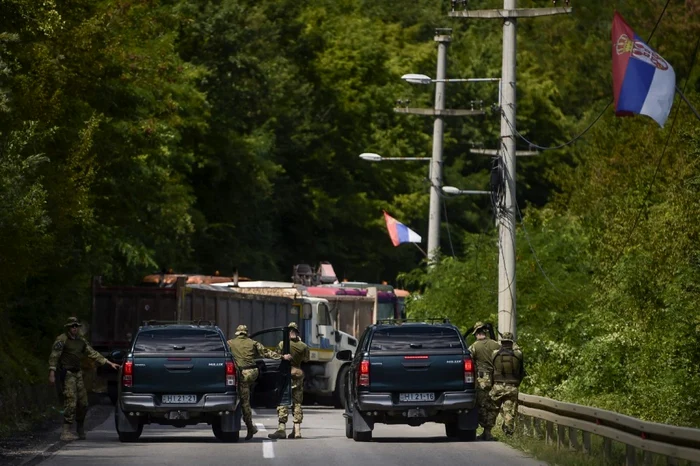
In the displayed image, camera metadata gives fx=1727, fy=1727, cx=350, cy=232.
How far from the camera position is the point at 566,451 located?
71.6 ft

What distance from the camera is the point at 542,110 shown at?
274 ft

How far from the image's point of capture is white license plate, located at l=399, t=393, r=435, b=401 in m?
24.7

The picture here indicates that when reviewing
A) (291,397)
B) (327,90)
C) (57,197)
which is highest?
(327,90)

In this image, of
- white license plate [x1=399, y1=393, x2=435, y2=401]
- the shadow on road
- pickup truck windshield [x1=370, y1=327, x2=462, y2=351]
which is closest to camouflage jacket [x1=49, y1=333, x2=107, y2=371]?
pickup truck windshield [x1=370, y1=327, x2=462, y2=351]

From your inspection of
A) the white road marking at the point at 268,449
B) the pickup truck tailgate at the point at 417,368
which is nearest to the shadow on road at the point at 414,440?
the pickup truck tailgate at the point at 417,368

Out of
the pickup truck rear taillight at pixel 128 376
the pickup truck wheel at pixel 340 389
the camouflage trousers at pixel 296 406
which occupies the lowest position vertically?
the pickup truck wheel at pixel 340 389

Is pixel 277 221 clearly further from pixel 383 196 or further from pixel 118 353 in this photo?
pixel 118 353

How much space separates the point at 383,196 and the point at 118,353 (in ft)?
173

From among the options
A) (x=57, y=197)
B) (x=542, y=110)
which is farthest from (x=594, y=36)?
(x=57, y=197)

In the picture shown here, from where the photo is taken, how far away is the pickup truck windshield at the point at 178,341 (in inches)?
979

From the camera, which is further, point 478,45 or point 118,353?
point 478,45

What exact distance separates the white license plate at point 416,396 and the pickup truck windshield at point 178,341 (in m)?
2.70

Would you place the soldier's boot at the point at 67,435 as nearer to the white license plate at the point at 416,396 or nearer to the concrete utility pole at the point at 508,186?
the white license plate at the point at 416,396

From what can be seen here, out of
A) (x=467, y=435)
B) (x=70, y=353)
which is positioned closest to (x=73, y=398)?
(x=70, y=353)
